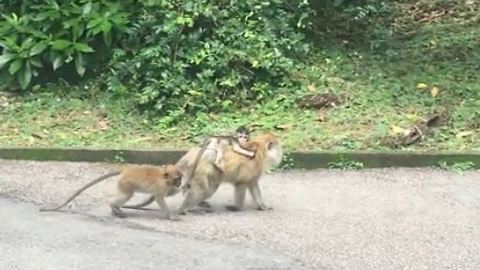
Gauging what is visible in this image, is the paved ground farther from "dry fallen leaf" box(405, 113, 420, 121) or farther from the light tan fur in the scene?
"dry fallen leaf" box(405, 113, 420, 121)

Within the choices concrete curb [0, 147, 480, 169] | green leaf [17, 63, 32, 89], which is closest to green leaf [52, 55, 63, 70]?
green leaf [17, 63, 32, 89]

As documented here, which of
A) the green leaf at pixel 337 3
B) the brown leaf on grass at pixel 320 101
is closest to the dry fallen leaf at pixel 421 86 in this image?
the brown leaf on grass at pixel 320 101

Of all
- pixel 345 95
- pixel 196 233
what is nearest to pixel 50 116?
pixel 345 95

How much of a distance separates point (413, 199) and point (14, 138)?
445 centimetres

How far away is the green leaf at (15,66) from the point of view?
11578 mm

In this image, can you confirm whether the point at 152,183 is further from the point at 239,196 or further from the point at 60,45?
the point at 60,45

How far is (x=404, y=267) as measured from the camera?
6.53 metres

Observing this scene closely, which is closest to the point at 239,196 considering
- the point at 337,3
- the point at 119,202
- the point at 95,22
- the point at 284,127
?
the point at 119,202

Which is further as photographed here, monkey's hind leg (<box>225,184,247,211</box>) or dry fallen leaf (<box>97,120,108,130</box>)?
dry fallen leaf (<box>97,120,108,130</box>)

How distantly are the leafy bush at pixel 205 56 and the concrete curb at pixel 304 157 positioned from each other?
107cm

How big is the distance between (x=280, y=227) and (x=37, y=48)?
511cm

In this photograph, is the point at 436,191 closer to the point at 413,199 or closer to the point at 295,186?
the point at 413,199

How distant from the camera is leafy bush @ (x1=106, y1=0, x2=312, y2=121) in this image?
11.0m

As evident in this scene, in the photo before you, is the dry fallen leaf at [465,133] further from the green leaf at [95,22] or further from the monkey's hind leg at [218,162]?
the green leaf at [95,22]
